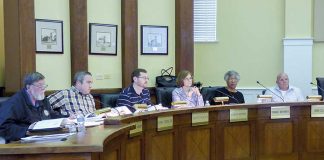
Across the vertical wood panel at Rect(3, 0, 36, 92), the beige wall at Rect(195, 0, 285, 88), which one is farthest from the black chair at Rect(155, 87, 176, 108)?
the beige wall at Rect(195, 0, 285, 88)

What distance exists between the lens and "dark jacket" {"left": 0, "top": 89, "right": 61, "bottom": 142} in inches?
128

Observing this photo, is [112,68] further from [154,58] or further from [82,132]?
[82,132]

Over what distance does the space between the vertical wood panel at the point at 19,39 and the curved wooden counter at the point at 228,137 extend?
1691 millimetres

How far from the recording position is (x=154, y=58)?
670cm

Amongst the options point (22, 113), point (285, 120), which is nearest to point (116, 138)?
point (22, 113)

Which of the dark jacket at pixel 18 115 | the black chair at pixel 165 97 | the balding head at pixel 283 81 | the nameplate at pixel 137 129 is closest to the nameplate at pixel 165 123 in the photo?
the nameplate at pixel 137 129

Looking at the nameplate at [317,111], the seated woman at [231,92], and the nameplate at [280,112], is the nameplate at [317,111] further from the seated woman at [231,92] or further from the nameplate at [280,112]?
the seated woman at [231,92]

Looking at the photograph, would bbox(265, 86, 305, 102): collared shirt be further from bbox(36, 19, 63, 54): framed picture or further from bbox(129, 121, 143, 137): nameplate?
bbox(36, 19, 63, 54): framed picture

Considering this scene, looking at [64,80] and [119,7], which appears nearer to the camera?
[64,80]

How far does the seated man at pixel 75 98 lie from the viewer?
4781 mm

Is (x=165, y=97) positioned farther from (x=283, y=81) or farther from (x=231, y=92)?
(x=283, y=81)

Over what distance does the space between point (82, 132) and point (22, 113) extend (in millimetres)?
775

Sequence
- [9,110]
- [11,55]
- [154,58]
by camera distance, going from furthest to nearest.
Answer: [154,58], [11,55], [9,110]

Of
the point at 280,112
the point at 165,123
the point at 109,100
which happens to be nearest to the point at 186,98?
the point at 109,100
